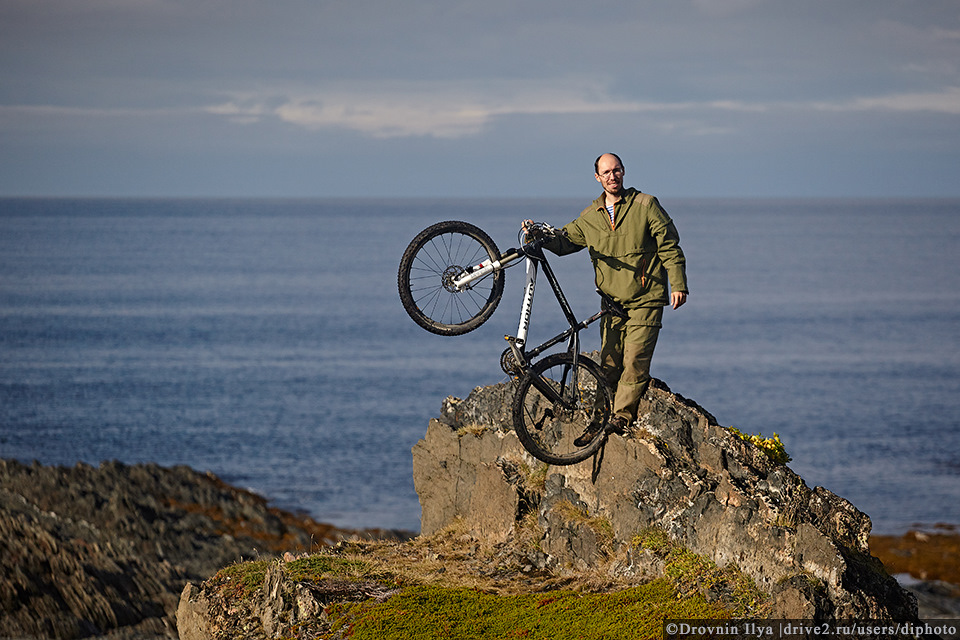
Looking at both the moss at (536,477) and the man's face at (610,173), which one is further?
the moss at (536,477)

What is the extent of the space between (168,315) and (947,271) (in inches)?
5339

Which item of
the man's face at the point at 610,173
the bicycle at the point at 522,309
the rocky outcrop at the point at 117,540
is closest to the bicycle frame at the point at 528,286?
the bicycle at the point at 522,309

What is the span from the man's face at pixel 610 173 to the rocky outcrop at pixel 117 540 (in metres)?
11.4

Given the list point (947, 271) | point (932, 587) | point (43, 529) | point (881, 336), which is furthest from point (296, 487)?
point (947, 271)

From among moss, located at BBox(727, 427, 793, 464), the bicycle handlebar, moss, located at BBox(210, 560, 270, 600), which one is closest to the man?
the bicycle handlebar

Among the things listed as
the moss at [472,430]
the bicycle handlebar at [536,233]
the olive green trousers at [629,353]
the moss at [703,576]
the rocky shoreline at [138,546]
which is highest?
the bicycle handlebar at [536,233]

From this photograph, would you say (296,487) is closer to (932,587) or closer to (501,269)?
(932,587)

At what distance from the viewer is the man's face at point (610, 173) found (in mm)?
14695

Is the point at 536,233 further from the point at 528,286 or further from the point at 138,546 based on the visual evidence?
the point at 138,546

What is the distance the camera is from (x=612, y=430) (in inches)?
617

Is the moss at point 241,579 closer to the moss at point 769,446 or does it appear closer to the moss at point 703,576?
the moss at point 703,576

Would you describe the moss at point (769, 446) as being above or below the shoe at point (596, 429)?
below

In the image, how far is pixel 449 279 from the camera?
14.5 m

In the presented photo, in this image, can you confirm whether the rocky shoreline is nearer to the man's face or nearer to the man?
the man
